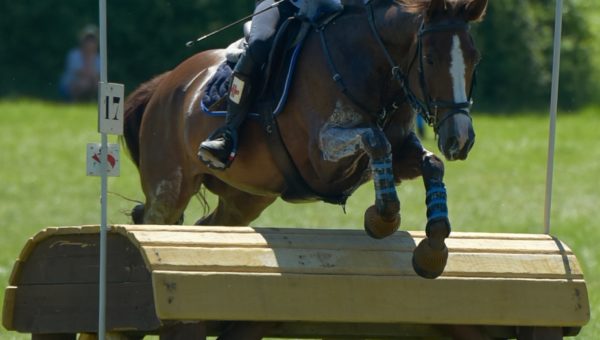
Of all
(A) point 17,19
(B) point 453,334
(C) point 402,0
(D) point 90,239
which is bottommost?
(B) point 453,334

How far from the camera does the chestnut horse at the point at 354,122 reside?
18.5ft

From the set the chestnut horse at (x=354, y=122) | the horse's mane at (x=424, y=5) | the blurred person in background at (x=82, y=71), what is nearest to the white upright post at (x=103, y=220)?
the chestnut horse at (x=354, y=122)

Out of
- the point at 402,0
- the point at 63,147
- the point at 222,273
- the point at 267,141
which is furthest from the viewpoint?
the point at 63,147

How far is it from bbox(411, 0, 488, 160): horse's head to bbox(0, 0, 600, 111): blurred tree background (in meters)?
17.7

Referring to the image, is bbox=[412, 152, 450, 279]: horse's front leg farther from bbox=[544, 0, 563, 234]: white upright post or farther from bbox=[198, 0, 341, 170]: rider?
bbox=[198, 0, 341, 170]: rider

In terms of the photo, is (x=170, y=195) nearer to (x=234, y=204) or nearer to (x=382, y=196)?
(x=234, y=204)

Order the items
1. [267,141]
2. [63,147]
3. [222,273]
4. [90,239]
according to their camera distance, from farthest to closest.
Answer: [63,147] < [267,141] < [90,239] < [222,273]

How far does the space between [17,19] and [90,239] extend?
19922 millimetres

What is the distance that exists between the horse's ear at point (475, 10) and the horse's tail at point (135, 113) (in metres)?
3.14

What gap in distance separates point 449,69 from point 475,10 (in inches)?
13.5

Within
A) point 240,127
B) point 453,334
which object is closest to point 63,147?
point 240,127

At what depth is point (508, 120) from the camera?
23.7 metres

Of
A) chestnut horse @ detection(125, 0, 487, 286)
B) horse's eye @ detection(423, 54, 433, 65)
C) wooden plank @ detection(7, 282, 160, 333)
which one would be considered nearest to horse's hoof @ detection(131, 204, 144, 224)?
chestnut horse @ detection(125, 0, 487, 286)

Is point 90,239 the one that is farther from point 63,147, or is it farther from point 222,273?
point 63,147
